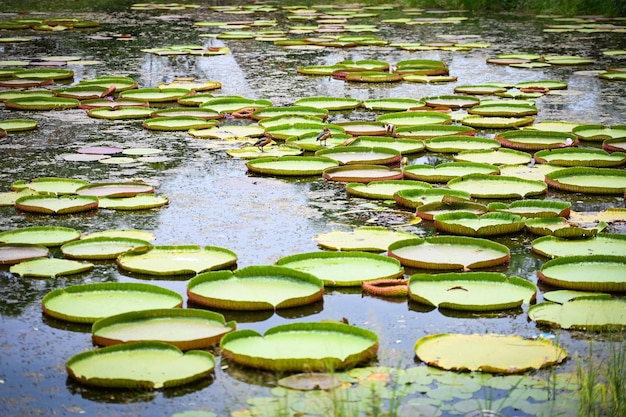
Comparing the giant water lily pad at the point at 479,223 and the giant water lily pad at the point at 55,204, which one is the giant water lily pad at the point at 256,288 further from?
the giant water lily pad at the point at 55,204

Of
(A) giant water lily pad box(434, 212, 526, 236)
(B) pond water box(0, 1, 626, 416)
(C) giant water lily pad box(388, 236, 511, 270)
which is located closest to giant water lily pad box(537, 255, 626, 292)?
(B) pond water box(0, 1, 626, 416)

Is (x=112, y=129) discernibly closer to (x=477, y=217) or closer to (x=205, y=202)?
(x=205, y=202)

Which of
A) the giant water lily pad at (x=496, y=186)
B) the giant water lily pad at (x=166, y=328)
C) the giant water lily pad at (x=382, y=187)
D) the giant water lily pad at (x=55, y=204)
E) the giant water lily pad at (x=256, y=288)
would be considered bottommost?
the giant water lily pad at (x=166, y=328)

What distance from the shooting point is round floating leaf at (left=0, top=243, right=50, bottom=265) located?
4.03 m

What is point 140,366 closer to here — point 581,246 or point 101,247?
point 101,247

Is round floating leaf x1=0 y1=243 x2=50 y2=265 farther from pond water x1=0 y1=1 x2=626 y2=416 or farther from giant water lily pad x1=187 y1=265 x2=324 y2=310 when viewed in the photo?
giant water lily pad x1=187 y1=265 x2=324 y2=310

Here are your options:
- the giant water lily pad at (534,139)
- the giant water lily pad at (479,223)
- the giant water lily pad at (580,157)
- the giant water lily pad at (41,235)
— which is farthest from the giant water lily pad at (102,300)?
the giant water lily pad at (534,139)

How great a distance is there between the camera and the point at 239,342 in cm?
315

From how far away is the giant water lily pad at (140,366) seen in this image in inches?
114

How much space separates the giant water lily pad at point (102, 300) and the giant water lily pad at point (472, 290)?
0.90 m

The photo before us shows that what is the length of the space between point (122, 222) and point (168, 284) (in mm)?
888

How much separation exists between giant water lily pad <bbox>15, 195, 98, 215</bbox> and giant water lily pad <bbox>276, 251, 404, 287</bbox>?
1.34 meters

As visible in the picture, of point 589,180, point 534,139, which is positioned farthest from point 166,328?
point 534,139

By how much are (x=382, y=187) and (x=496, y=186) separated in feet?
1.93
